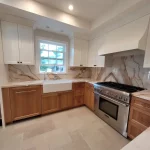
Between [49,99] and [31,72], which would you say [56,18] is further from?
[49,99]

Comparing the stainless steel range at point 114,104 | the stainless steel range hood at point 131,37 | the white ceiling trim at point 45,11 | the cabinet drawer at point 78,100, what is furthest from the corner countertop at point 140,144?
the white ceiling trim at point 45,11

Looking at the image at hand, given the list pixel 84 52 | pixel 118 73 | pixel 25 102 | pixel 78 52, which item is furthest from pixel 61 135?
pixel 84 52

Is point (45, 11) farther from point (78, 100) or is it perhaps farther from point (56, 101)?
point (78, 100)

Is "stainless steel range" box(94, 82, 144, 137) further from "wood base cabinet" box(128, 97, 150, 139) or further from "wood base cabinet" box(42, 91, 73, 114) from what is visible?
"wood base cabinet" box(42, 91, 73, 114)

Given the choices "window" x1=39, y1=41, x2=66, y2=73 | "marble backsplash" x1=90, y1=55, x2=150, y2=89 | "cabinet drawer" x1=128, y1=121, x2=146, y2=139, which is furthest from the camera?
"window" x1=39, y1=41, x2=66, y2=73

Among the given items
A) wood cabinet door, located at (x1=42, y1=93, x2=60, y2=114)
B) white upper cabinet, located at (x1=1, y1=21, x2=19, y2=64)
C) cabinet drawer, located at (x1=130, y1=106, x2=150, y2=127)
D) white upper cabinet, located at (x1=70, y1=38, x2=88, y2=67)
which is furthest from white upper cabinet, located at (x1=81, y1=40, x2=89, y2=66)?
cabinet drawer, located at (x1=130, y1=106, x2=150, y2=127)

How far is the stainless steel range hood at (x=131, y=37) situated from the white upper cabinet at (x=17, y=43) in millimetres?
1956

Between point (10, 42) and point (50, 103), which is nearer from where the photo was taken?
point (10, 42)

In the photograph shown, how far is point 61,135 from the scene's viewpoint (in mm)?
1821

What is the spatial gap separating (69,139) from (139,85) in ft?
6.38

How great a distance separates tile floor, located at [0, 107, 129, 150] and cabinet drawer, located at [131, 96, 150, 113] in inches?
30.3

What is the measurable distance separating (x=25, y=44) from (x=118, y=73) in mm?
2646

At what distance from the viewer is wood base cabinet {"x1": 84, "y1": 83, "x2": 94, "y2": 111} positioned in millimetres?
2674

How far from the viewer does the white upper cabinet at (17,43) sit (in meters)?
2.07
